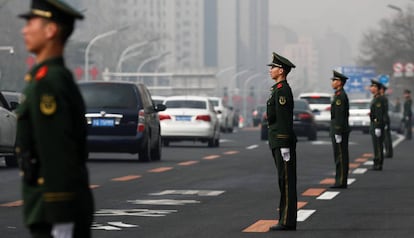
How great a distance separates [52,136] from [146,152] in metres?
22.8

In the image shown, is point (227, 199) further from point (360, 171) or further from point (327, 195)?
point (360, 171)

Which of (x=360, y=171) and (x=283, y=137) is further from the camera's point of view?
(x=360, y=171)

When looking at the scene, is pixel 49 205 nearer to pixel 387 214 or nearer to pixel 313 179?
pixel 387 214

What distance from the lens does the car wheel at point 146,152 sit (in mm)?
28672

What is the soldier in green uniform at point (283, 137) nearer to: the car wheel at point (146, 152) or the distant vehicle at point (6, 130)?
the distant vehicle at point (6, 130)

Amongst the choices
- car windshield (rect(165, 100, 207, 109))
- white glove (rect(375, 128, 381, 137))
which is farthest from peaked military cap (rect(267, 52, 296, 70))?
car windshield (rect(165, 100, 207, 109))

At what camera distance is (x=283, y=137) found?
13.7m

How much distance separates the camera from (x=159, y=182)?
2172cm

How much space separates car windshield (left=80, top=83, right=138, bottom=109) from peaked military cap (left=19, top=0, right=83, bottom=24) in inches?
856

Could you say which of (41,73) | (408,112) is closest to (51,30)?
(41,73)

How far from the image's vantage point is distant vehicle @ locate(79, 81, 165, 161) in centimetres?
2781

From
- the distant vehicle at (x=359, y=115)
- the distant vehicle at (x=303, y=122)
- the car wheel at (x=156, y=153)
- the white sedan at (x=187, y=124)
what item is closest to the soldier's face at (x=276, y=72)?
the car wheel at (x=156, y=153)

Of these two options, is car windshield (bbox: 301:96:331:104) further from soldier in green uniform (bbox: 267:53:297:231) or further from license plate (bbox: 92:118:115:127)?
soldier in green uniform (bbox: 267:53:297:231)

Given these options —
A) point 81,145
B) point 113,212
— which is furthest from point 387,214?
point 81,145
